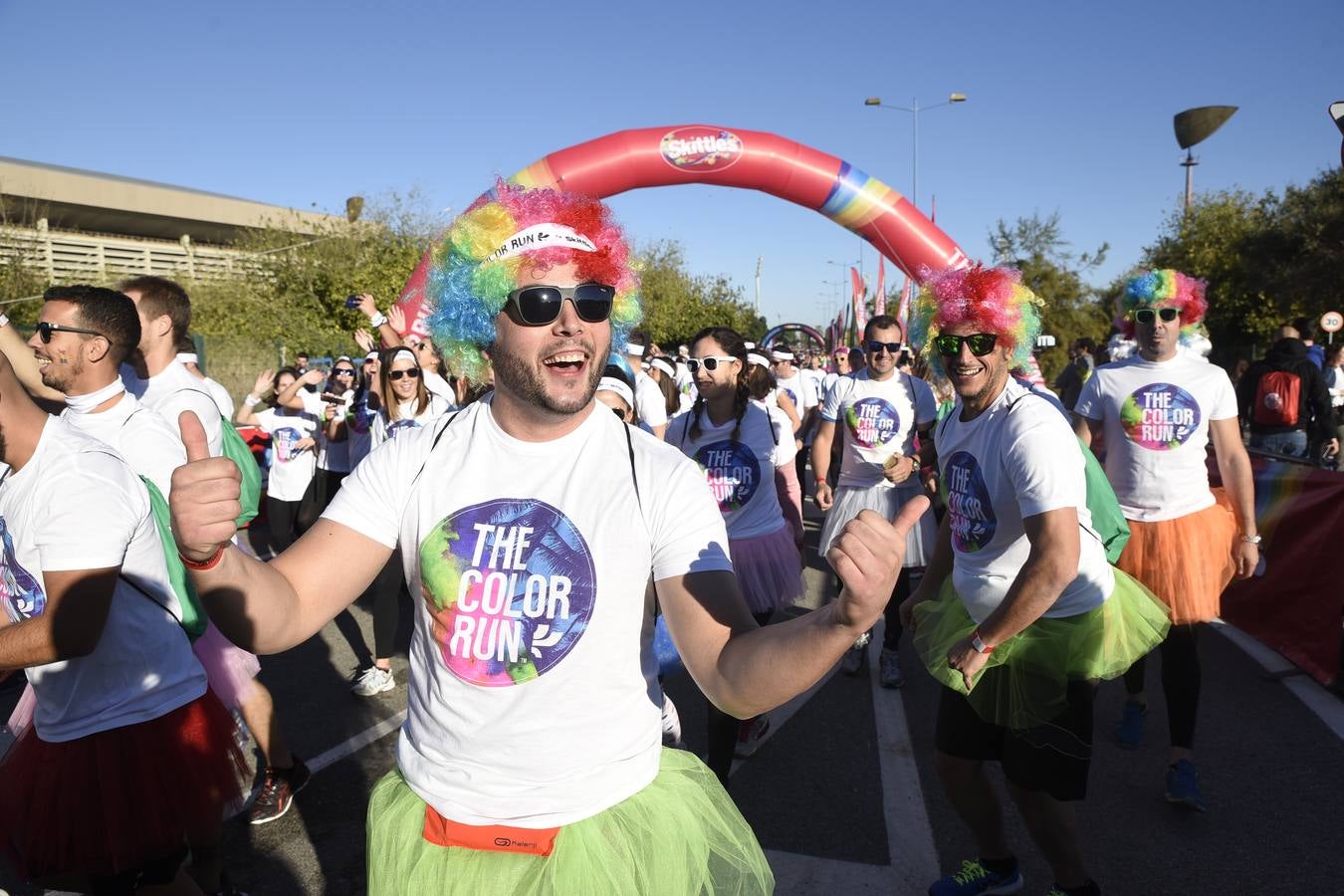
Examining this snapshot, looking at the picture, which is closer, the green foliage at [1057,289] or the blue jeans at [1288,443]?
the blue jeans at [1288,443]

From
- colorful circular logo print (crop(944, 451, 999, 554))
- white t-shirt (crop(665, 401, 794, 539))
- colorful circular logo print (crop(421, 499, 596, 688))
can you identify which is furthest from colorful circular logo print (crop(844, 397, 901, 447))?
colorful circular logo print (crop(421, 499, 596, 688))

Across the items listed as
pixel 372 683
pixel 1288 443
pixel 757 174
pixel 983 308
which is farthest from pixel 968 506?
pixel 757 174

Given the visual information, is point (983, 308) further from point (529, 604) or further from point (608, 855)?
point (608, 855)

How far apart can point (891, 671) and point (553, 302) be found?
388 centimetres

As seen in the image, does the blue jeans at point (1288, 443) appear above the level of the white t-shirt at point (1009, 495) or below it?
below

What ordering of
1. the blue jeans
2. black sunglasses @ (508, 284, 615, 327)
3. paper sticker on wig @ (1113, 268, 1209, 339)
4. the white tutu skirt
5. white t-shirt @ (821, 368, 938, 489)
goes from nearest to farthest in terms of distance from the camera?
black sunglasses @ (508, 284, 615, 327) < paper sticker on wig @ (1113, 268, 1209, 339) < the white tutu skirt < white t-shirt @ (821, 368, 938, 489) < the blue jeans

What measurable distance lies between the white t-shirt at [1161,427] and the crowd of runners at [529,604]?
20 centimetres

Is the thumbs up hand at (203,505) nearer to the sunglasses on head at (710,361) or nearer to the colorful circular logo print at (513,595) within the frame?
the colorful circular logo print at (513,595)

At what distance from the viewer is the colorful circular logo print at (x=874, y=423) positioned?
542cm

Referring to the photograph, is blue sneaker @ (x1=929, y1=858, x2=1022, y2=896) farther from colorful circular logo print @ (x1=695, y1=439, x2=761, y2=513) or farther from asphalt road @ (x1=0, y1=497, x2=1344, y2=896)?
colorful circular logo print @ (x1=695, y1=439, x2=761, y2=513)

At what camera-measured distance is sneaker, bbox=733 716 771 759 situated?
4082 mm

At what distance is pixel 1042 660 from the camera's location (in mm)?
2658

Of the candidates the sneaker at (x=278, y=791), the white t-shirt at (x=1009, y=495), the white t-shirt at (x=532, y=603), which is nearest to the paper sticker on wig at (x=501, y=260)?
the white t-shirt at (x=532, y=603)

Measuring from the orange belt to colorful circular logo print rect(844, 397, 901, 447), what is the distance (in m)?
4.16
